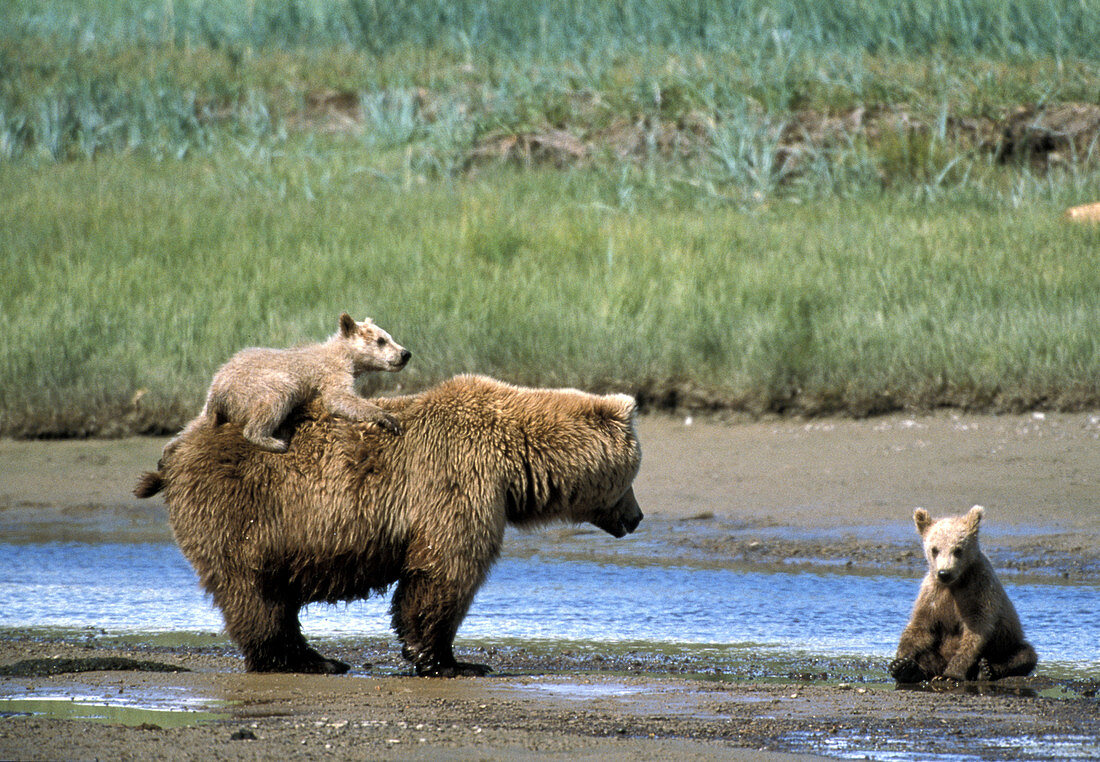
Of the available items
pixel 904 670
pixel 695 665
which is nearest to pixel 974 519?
pixel 904 670

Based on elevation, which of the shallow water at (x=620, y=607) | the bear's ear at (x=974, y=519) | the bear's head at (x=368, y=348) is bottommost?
the shallow water at (x=620, y=607)

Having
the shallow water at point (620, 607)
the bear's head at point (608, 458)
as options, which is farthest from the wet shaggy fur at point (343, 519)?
the shallow water at point (620, 607)

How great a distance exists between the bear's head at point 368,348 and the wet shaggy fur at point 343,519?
48 cm

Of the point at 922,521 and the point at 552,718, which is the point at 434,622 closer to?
the point at 552,718

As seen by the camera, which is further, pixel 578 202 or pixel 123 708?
pixel 578 202

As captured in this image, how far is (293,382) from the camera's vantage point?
221 inches

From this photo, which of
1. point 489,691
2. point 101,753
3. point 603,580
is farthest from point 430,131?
point 101,753

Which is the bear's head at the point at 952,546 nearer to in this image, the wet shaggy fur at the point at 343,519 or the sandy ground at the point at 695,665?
the sandy ground at the point at 695,665

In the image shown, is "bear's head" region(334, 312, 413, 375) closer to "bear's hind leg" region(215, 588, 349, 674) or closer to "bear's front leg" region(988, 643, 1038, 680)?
"bear's hind leg" region(215, 588, 349, 674)

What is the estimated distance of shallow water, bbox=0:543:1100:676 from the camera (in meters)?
6.15

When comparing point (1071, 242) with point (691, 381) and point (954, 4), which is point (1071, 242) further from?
point (954, 4)

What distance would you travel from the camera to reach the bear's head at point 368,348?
6.09m

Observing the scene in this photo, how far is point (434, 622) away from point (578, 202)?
310 inches

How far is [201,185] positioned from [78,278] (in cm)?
288
